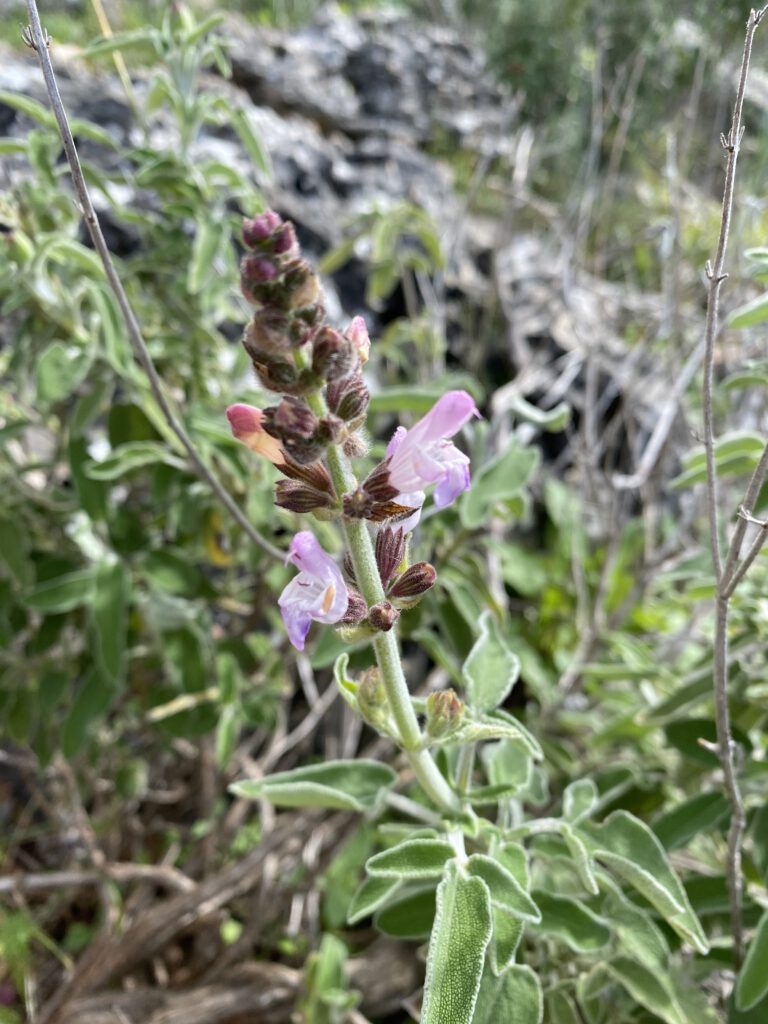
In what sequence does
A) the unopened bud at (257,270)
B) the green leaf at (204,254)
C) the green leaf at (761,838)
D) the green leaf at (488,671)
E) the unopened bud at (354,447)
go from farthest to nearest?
the green leaf at (204,254) → the green leaf at (761,838) → the green leaf at (488,671) → the unopened bud at (354,447) → the unopened bud at (257,270)

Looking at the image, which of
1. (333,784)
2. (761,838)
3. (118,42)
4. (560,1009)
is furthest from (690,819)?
(118,42)

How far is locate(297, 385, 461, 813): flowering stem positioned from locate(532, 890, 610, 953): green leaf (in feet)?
0.91

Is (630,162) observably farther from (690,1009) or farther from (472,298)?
(690,1009)

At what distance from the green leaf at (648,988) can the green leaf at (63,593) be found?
1144 millimetres

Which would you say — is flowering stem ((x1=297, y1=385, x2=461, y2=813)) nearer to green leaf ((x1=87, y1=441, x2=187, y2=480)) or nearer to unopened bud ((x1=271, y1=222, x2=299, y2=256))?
unopened bud ((x1=271, y1=222, x2=299, y2=256))

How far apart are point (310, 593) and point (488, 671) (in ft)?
1.34

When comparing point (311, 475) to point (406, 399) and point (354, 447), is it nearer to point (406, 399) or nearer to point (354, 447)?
point (354, 447)

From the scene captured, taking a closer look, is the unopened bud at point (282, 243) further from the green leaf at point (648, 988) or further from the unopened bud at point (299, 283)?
the green leaf at point (648, 988)

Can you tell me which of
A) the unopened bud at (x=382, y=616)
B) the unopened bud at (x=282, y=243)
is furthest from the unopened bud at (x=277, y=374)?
the unopened bud at (x=382, y=616)

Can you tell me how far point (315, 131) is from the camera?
Result: 3.27m

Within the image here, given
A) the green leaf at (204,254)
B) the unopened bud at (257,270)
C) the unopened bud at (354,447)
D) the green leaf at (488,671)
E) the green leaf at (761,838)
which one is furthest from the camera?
the green leaf at (204,254)

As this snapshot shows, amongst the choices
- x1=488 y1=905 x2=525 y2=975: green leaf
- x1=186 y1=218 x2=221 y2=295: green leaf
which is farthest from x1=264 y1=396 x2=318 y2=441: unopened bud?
x1=186 y1=218 x2=221 y2=295: green leaf

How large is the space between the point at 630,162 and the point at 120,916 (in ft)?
13.0

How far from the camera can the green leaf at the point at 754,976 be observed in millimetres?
1027
